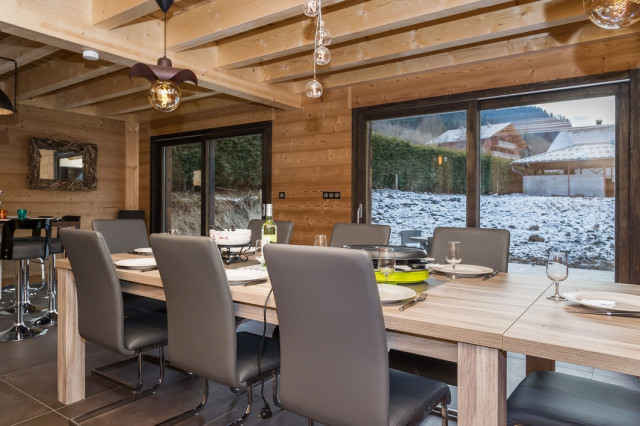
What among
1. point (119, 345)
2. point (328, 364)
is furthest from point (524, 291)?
point (119, 345)

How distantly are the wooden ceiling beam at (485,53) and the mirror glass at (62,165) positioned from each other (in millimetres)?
3625

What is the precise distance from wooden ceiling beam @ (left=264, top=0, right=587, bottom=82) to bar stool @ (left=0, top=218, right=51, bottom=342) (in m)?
2.50

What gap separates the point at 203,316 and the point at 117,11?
7.37ft

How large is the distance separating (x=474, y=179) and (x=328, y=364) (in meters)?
3.09

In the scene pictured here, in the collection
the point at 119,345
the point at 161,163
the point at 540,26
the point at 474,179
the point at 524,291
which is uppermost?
the point at 540,26

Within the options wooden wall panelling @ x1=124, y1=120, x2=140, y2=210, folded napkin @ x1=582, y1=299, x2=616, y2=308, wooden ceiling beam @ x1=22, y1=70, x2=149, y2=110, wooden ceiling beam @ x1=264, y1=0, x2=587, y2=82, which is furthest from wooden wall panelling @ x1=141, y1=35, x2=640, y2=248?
folded napkin @ x1=582, y1=299, x2=616, y2=308

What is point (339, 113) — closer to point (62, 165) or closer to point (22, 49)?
point (22, 49)

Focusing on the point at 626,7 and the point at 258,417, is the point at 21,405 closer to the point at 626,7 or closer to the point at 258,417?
the point at 258,417

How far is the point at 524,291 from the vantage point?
161cm

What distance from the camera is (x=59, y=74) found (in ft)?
14.9

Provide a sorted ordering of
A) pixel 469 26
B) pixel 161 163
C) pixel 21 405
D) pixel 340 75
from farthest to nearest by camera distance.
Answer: pixel 161 163, pixel 340 75, pixel 469 26, pixel 21 405

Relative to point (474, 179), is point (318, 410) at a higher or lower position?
lower

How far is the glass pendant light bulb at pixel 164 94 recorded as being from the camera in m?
2.87

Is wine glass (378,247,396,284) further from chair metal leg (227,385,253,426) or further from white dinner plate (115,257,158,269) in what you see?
white dinner plate (115,257,158,269)
